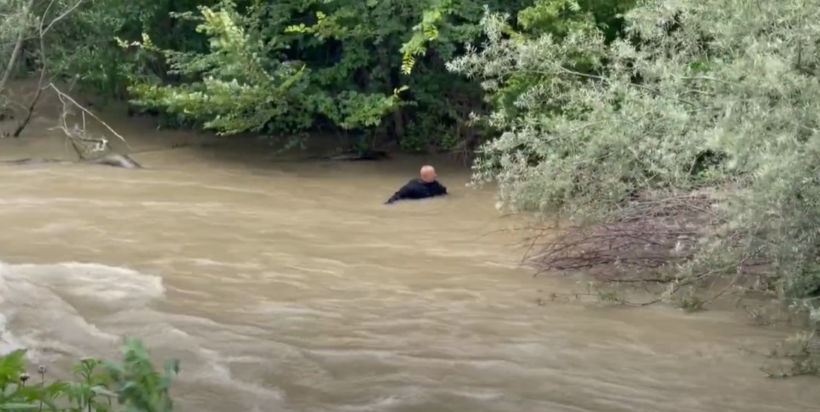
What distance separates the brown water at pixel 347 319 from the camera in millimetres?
5383

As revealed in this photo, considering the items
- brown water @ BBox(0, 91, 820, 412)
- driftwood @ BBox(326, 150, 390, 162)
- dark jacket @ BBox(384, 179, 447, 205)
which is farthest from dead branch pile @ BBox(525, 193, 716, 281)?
driftwood @ BBox(326, 150, 390, 162)

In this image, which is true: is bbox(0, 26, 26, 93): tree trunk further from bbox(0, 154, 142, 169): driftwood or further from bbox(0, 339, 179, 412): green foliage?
bbox(0, 339, 179, 412): green foliage

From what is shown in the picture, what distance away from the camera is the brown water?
5.38m

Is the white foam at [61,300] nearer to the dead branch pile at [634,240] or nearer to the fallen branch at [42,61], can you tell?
the dead branch pile at [634,240]

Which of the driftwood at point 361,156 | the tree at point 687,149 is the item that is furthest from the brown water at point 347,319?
the driftwood at point 361,156

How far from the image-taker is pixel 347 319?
6.83 m

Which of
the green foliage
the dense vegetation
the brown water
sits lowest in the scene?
the brown water

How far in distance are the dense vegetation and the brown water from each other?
0.70 m

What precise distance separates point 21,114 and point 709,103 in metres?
15.2

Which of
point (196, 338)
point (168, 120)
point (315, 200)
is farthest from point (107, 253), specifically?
point (168, 120)

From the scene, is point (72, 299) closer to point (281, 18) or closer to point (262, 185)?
point (262, 185)

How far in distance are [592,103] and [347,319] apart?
3.01m

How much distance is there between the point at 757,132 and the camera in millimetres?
5895

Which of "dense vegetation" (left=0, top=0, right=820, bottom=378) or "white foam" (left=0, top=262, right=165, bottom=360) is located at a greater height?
"dense vegetation" (left=0, top=0, right=820, bottom=378)
